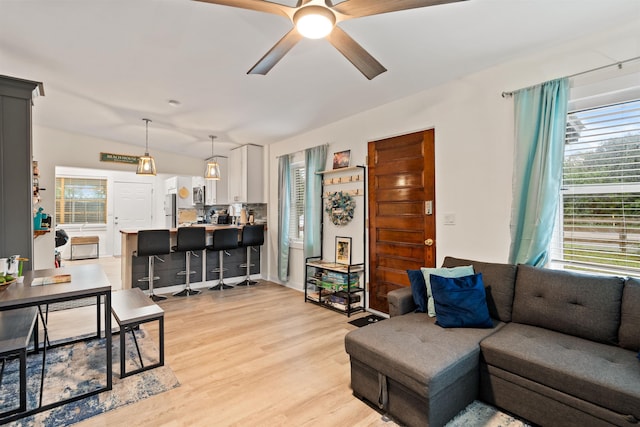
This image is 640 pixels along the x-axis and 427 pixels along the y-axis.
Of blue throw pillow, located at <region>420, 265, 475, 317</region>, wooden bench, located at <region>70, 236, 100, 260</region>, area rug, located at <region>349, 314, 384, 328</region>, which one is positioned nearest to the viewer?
blue throw pillow, located at <region>420, 265, 475, 317</region>

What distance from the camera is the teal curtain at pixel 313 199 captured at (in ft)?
15.0

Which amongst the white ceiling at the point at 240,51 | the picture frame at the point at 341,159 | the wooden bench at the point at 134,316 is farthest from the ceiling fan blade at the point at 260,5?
the picture frame at the point at 341,159

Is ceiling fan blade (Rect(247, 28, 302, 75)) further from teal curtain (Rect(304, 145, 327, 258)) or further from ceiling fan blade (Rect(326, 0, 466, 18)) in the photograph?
teal curtain (Rect(304, 145, 327, 258))

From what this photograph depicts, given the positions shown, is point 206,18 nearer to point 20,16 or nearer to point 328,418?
point 20,16

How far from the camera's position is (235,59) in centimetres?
276

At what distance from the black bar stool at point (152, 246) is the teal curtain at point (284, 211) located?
176 cm

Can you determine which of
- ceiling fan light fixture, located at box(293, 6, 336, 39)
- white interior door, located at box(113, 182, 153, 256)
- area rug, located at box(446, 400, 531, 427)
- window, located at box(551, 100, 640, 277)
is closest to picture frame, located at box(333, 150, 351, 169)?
window, located at box(551, 100, 640, 277)

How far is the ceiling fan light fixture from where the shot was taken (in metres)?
1.50

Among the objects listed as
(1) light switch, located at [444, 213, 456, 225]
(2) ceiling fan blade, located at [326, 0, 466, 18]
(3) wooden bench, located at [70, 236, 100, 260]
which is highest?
(2) ceiling fan blade, located at [326, 0, 466, 18]

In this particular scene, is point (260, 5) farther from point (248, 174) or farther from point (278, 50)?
point (248, 174)

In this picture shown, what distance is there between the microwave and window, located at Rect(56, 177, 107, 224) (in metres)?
3.07

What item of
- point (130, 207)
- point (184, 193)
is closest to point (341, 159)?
point (184, 193)

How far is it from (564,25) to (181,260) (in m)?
5.32

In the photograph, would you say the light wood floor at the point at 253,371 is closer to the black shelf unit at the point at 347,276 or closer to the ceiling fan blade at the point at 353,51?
the black shelf unit at the point at 347,276
